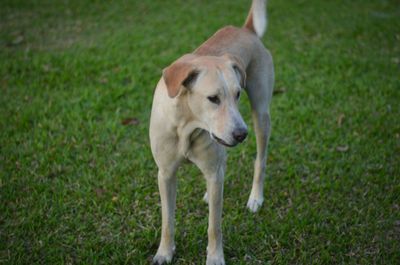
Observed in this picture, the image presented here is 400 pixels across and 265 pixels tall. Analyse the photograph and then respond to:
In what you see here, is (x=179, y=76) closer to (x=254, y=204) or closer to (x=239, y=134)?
(x=239, y=134)

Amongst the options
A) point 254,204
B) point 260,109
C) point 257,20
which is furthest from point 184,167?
point 257,20

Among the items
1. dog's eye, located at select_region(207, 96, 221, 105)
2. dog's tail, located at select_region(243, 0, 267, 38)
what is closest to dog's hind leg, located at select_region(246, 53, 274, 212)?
dog's tail, located at select_region(243, 0, 267, 38)

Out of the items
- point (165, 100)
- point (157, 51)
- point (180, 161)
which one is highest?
point (165, 100)

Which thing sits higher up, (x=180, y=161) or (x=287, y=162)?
(x=180, y=161)

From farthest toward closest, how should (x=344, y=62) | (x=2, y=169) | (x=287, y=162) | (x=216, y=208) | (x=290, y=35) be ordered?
(x=290, y=35) < (x=344, y=62) < (x=287, y=162) < (x=2, y=169) < (x=216, y=208)

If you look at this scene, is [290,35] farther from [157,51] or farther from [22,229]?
[22,229]

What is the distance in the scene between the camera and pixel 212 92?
264 centimetres

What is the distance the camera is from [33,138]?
4695 mm

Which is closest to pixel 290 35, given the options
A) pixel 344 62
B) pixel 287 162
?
pixel 344 62

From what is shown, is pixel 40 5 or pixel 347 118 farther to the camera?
pixel 40 5

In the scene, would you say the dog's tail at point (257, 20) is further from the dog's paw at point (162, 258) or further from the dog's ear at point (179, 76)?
the dog's paw at point (162, 258)

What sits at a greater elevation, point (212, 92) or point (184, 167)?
point (212, 92)

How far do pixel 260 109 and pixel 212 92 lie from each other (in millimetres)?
1106

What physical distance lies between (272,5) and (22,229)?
657 centimetres
